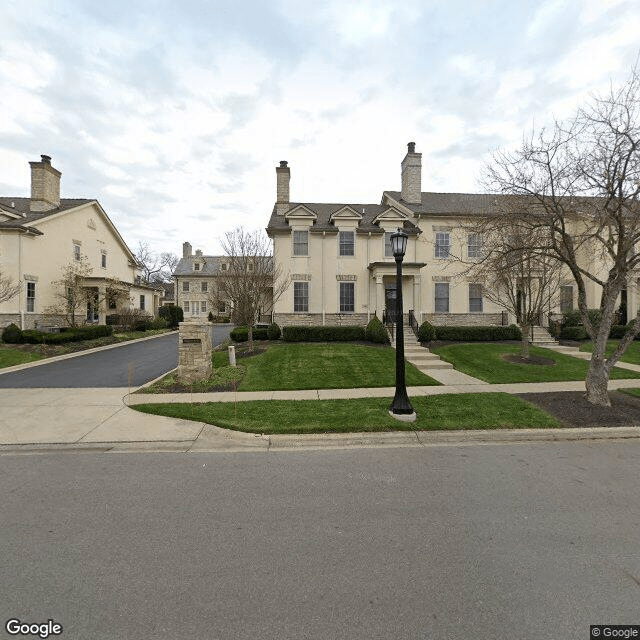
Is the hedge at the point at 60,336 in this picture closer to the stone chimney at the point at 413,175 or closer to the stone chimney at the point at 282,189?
the stone chimney at the point at 282,189

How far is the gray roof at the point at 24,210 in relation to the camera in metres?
20.5

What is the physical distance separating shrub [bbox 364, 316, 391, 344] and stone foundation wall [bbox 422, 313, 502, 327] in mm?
5326

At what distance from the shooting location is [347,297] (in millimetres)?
20547

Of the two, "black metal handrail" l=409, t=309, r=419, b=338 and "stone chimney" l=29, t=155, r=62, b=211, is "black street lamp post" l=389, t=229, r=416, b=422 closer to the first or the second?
"black metal handrail" l=409, t=309, r=419, b=338

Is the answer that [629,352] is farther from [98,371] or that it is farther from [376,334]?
[98,371]

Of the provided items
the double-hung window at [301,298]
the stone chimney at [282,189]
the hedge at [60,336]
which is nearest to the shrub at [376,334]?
the double-hung window at [301,298]

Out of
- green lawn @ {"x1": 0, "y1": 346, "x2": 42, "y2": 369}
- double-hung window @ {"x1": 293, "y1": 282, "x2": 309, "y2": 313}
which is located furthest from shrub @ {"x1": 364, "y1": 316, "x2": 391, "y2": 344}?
green lawn @ {"x1": 0, "y1": 346, "x2": 42, "y2": 369}

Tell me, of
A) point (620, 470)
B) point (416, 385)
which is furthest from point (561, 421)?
→ point (416, 385)

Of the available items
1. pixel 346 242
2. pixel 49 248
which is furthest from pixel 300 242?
pixel 49 248

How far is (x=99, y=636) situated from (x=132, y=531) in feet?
4.00

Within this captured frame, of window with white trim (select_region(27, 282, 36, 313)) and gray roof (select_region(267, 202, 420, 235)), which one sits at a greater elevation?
gray roof (select_region(267, 202, 420, 235))

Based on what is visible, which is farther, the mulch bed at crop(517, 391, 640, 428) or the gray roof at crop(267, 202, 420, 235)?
the gray roof at crop(267, 202, 420, 235)

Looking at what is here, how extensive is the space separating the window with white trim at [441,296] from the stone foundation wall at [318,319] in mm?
5000

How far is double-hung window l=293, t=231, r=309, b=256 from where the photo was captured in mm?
20172
